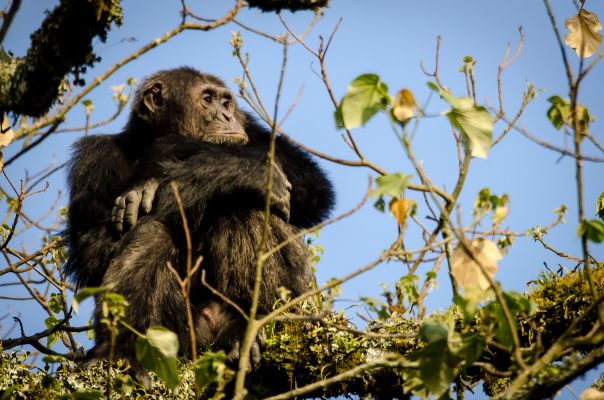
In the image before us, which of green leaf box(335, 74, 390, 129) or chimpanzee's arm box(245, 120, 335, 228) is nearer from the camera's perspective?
green leaf box(335, 74, 390, 129)

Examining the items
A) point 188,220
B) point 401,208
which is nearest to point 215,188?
point 188,220

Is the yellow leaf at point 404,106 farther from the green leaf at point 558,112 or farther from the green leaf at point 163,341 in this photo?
the green leaf at point 163,341

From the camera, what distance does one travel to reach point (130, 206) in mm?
6457

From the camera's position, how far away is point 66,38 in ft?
11.7

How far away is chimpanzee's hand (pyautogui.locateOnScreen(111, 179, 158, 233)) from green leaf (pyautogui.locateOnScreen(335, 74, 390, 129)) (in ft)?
11.9

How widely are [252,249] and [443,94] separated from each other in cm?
333

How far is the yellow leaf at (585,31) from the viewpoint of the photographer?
3.96 meters

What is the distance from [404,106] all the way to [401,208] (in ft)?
1.49

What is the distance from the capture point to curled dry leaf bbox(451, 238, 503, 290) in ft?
10.6

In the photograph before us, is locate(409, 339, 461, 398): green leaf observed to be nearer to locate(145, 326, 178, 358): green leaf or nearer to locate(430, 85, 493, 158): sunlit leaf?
locate(430, 85, 493, 158): sunlit leaf

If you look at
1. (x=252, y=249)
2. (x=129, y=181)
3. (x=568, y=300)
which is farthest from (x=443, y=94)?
(x=129, y=181)

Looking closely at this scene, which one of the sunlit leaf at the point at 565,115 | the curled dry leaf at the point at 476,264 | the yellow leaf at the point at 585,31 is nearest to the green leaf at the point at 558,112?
the sunlit leaf at the point at 565,115

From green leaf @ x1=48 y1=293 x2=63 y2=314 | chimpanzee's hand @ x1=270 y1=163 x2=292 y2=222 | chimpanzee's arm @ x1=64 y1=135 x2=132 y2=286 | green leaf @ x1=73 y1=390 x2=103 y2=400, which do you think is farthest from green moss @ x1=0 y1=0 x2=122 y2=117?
green leaf @ x1=48 y1=293 x2=63 y2=314

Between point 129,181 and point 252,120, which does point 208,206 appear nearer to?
point 129,181
